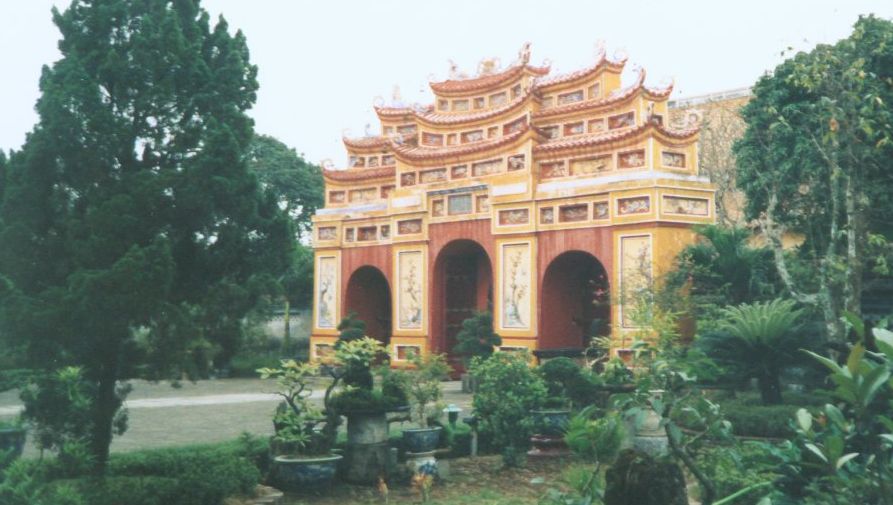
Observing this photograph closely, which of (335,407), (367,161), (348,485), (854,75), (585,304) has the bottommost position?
(348,485)

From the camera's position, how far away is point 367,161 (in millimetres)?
26297

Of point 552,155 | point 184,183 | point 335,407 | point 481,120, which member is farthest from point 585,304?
point 184,183

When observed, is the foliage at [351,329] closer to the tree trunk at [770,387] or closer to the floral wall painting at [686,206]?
the floral wall painting at [686,206]

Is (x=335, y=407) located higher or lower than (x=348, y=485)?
higher

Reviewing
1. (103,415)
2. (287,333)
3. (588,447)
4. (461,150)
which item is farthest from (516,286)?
(103,415)

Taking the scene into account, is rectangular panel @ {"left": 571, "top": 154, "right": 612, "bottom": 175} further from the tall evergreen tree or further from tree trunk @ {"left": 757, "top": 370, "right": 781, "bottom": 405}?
the tall evergreen tree

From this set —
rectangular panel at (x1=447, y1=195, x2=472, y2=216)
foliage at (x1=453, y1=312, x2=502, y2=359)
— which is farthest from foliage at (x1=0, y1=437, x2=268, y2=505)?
rectangular panel at (x1=447, y1=195, x2=472, y2=216)

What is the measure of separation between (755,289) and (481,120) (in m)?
9.54

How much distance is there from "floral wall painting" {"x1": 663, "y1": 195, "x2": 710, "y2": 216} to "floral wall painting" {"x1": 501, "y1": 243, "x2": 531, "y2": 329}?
145 inches

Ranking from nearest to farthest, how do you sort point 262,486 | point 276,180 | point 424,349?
1. point 262,486
2. point 424,349
3. point 276,180

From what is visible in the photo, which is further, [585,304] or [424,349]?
[424,349]

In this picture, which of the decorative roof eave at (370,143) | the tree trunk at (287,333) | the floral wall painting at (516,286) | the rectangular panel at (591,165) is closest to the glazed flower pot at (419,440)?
the floral wall painting at (516,286)

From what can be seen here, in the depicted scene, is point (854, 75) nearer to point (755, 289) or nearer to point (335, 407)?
point (755, 289)

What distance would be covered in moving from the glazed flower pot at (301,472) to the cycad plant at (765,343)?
23.5 feet
